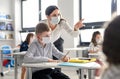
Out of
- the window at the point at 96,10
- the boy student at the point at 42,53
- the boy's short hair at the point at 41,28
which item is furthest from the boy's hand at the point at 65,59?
the window at the point at 96,10

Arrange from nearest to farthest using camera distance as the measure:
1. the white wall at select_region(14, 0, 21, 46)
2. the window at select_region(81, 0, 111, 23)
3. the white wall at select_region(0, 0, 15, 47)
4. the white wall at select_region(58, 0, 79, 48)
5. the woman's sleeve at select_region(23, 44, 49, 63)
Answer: the woman's sleeve at select_region(23, 44, 49, 63), the window at select_region(81, 0, 111, 23), the white wall at select_region(58, 0, 79, 48), the white wall at select_region(0, 0, 15, 47), the white wall at select_region(14, 0, 21, 46)

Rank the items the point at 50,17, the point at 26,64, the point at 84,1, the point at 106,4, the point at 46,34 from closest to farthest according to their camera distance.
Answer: the point at 26,64 → the point at 46,34 → the point at 50,17 → the point at 106,4 → the point at 84,1

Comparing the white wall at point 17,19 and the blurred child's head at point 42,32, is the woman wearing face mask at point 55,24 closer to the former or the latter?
the blurred child's head at point 42,32

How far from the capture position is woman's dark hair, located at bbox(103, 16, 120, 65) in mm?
774

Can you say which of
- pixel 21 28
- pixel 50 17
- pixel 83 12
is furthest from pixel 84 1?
pixel 50 17

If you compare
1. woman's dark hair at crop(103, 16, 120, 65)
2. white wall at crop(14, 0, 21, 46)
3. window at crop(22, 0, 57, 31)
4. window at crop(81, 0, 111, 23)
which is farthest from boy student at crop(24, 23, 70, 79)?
white wall at crop(14, 0, 21, 46)

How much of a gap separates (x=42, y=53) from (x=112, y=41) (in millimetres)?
1765

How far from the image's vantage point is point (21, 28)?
875 centimetres

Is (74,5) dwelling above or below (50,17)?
above

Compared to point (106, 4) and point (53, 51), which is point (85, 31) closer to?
point (106, 4)

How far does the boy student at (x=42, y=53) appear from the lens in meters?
2.34

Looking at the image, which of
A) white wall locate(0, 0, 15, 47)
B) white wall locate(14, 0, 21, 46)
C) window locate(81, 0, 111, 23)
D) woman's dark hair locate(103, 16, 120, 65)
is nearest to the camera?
woman's dark hair locate(103, 16, 120, 65)

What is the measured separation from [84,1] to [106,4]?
783mm

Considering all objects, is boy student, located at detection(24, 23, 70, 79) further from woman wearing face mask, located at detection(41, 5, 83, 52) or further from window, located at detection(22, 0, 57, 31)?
window, located at detection(22, 0, 57, 31)
